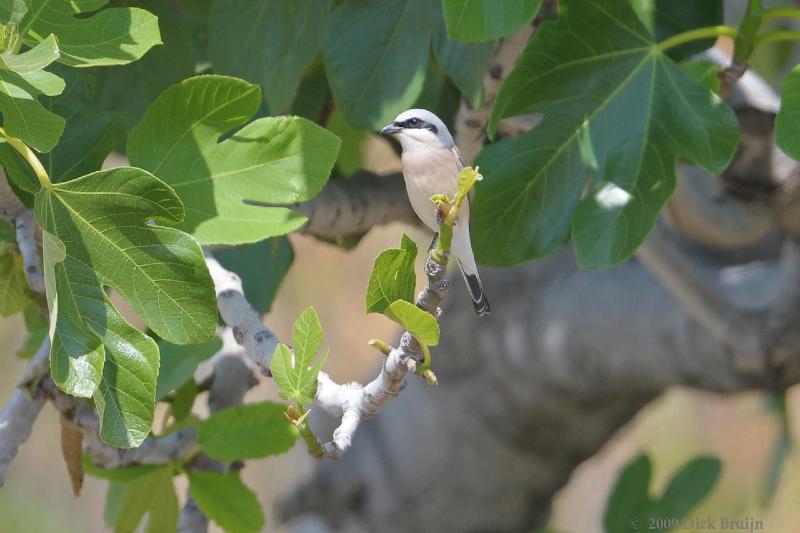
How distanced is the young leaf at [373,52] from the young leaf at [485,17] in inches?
7.4

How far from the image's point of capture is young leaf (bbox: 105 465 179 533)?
126cm

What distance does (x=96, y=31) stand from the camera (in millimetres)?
833

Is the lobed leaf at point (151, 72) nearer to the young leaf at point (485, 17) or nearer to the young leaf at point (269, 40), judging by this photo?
the young leaf at point (269, 40)

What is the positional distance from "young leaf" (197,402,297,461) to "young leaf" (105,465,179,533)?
132 millimetres

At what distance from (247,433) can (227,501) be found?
0.31 feet

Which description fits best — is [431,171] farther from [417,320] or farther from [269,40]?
[269,40]

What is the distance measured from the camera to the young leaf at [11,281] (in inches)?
43.9

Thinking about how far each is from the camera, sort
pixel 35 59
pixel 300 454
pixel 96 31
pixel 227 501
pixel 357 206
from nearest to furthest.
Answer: pixel 35 59
pixel 96 31
pixel 227 501
pixel 357 206
pixel 300 454

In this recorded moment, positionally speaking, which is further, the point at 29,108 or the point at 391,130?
the point at 391,130

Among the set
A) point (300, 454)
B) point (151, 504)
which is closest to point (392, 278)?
point (151, 504)

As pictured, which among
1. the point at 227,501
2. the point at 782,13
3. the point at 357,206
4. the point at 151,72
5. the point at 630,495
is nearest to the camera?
the point at 782,13

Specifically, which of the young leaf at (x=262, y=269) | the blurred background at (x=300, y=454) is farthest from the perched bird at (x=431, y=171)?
→ the blurred background at (x=300, y=454)

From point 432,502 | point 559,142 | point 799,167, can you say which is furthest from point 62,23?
point 432,502

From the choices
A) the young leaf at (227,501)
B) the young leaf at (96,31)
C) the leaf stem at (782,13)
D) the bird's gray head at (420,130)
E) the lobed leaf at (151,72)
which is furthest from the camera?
the lobed leaf at (151,72)
